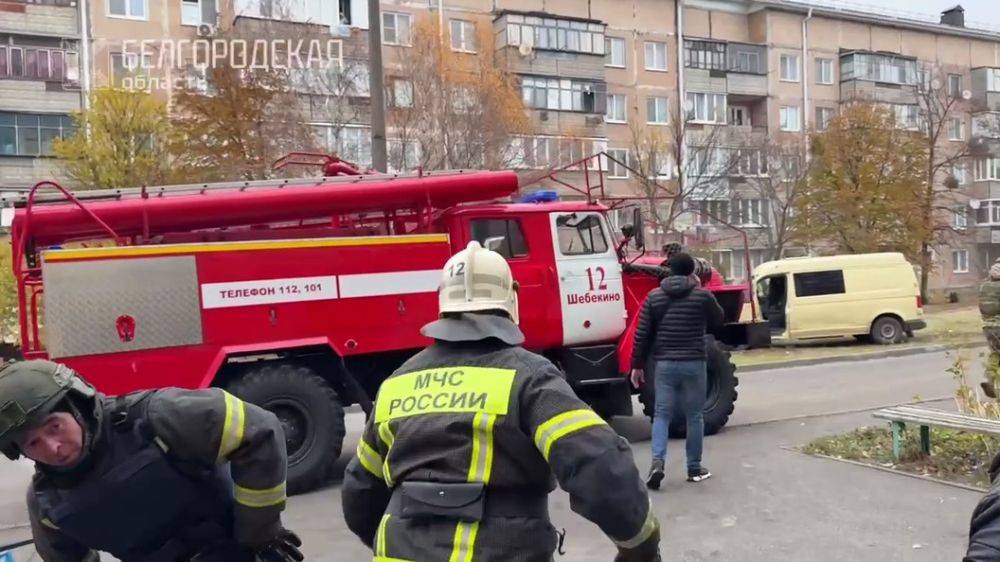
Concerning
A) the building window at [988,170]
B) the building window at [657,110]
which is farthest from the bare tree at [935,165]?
the building window at [657,110]

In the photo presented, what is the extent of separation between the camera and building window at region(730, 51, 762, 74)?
42.1m

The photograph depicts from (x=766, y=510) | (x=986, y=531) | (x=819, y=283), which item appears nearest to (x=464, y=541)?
(x=986, y=531)

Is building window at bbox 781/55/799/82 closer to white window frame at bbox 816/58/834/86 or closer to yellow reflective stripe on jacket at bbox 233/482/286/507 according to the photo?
white window frame at bbox 816/58/834/86

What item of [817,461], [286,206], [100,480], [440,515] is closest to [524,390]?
[440,515]

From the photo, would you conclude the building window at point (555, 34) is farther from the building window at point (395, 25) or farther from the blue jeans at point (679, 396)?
the blue jeans at point (679, 396)

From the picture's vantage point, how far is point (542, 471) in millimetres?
2609

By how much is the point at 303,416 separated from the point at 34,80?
2530cm

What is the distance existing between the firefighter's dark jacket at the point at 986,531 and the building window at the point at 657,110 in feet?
131

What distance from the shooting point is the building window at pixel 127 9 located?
28844mm

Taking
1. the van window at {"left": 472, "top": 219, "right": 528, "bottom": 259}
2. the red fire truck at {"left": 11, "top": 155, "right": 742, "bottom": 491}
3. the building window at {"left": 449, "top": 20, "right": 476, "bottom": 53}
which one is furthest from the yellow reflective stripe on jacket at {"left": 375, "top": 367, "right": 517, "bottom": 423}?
the building window at {"left": 449, "top": 20, "right": 476, "bottom": 53}

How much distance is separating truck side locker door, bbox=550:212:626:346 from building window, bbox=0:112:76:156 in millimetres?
23582

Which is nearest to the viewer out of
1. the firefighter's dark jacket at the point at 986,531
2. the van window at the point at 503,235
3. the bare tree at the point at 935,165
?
the firefighter's dark jacket at the point at 986,531

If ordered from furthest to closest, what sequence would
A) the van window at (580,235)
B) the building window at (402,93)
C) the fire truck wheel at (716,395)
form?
1. the building window at (402,93)
2. the fire truck wheel at (716,395)
3. the van window at (580,235)

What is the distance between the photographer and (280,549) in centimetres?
307
